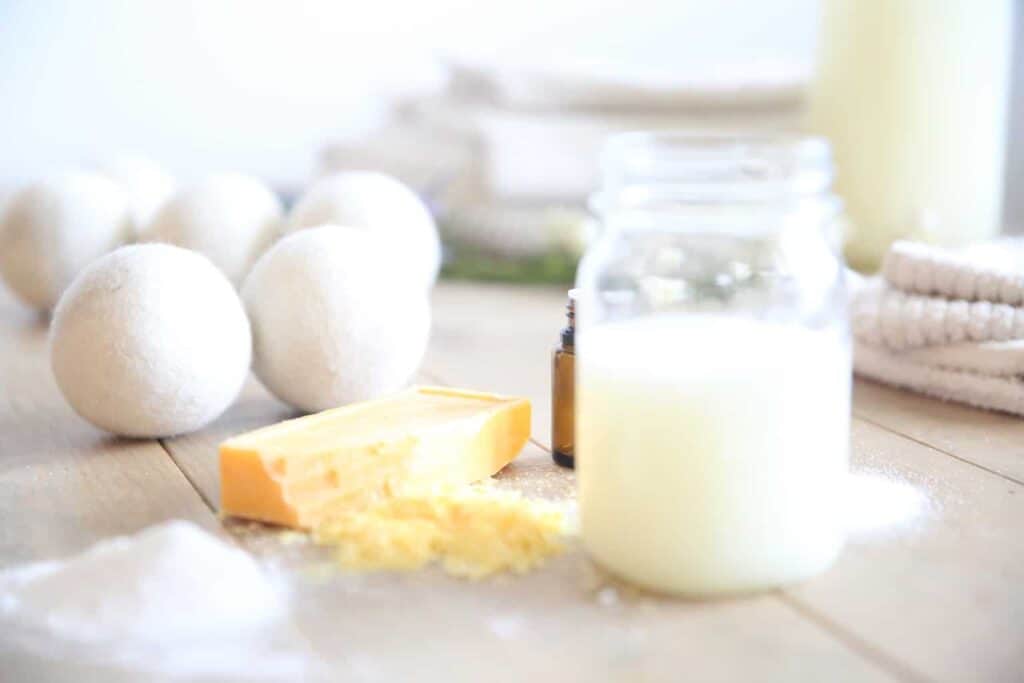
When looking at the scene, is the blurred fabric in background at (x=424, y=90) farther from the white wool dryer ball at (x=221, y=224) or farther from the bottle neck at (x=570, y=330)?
the bottle neck at (x=570, y=330)

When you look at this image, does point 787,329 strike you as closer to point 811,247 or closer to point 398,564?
point 811,247

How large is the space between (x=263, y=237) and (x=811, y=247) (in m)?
0.68

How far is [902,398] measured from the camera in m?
0.95

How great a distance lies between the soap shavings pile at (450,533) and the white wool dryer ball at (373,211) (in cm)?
43

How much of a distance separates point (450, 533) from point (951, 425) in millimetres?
444

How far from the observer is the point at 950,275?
89 centimetres

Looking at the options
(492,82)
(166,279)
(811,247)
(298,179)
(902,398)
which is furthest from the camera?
(298,179)

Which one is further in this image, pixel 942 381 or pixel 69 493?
pixel 942 381

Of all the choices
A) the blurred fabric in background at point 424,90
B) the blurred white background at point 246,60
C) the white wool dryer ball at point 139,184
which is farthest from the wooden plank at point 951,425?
the blurred white background at point 246,60

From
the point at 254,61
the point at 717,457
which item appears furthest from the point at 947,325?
the point at 254,61

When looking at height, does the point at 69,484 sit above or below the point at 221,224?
below

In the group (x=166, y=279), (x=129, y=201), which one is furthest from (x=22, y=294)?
(x=166, y=279)

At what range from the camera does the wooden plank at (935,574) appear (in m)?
0.50

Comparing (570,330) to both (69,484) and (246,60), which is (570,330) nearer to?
(69,484)
